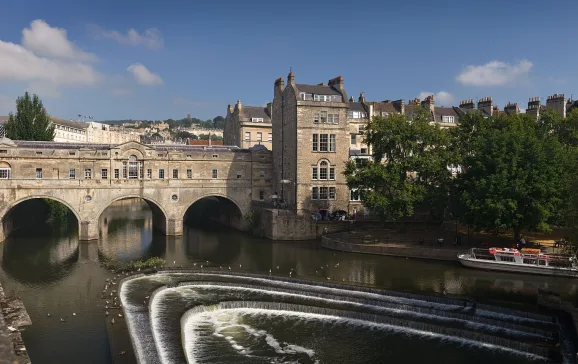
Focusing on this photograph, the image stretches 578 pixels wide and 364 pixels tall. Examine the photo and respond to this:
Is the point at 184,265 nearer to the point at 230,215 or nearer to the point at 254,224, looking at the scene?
the point at 254,224

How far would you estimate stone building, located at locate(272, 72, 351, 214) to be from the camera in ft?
191

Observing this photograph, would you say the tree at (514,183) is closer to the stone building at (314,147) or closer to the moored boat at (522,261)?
the moored boat at (522,261)

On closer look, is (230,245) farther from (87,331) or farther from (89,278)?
(87,331)

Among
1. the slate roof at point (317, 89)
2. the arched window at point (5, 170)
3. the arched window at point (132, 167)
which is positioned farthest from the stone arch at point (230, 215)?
the arched window at point (5, 170)

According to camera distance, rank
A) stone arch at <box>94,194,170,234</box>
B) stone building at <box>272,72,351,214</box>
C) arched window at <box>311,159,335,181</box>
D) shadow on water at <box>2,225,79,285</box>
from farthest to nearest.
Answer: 1. arched window at <box>311,159,335,181</box>
2. stone building at <box>272,72,351,214</box>
3. stone arch at <box>94,194,170,234</box>
4. shadow on water at <box>2,225,79,285</box>

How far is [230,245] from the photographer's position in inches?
2135

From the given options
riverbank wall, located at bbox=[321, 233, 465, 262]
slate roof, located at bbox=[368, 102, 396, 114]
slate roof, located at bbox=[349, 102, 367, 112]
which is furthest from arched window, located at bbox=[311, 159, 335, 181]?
slate roof, located at bbox=[368, 102, 396, 114]

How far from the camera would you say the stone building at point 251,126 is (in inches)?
3073

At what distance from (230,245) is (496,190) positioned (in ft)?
91.2

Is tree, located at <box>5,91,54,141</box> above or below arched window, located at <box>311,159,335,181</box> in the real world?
above

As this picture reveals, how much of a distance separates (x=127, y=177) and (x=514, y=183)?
40332mm

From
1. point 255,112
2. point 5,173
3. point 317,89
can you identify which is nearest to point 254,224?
point 317,89

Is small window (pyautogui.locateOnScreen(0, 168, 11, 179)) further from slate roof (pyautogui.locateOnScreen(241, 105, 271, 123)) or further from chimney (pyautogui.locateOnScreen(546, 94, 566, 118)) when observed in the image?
chimney (pyautogui.locateOnScreen(546, 94, 566, 118))

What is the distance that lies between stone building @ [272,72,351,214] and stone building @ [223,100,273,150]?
17115 mm
